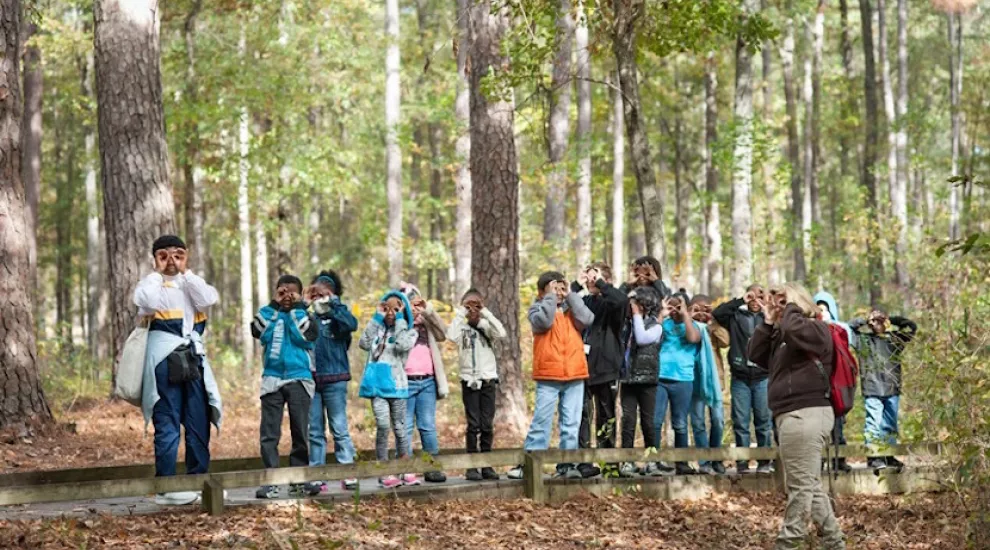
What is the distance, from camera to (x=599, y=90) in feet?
121

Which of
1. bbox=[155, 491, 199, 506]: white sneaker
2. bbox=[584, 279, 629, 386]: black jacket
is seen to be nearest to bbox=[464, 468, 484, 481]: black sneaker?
bbox=[584, 279, 629, 386]: black jacket

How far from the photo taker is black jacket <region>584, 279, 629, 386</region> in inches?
463

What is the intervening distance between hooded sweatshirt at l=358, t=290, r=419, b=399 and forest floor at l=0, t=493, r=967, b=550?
1.15 meters

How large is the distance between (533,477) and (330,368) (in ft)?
6.90

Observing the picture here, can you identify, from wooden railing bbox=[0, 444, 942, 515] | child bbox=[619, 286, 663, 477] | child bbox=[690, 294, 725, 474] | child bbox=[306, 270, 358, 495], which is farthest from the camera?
child bbox=[690, 294, 725, 474]

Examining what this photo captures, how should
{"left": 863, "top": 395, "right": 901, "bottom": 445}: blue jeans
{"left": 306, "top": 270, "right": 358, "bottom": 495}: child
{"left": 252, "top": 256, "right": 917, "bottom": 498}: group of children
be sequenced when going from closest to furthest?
{"left": 252, "top": 256, "right": 917, "bottom": 498}: group of children
{"left": 306, "top": 270, "right": 358, "bottom": 495}: child
{"left": 863, "top": 395, "right": 901, "bottom": 445}: blue jeans

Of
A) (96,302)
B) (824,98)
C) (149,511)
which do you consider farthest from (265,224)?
(824,98)

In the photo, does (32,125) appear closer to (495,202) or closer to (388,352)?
(495,202)

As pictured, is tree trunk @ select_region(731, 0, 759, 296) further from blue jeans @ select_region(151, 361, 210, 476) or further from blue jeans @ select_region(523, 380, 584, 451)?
blue jeans @ select_region(151, 361, 210, 476)

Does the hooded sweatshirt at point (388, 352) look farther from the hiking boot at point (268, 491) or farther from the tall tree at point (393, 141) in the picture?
the tall tree at point (393, 141)

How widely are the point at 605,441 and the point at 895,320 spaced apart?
361cm

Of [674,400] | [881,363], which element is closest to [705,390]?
[674,400]

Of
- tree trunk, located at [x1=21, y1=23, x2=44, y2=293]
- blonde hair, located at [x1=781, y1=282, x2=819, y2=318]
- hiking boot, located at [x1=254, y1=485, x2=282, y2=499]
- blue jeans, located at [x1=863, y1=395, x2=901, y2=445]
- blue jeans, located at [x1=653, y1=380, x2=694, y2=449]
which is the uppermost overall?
tree trunk, located at [x1=21, y1=23, x2=44, y2=293]

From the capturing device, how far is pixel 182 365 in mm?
9234
